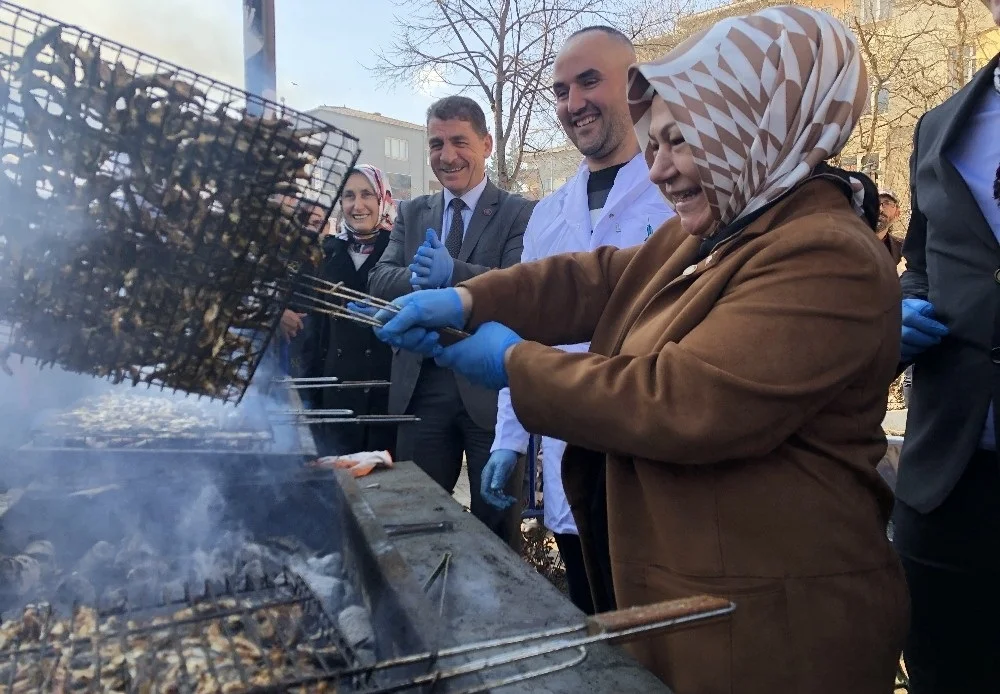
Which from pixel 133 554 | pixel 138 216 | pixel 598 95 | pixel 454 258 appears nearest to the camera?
pixel 138 216

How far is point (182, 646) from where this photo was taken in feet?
6.38

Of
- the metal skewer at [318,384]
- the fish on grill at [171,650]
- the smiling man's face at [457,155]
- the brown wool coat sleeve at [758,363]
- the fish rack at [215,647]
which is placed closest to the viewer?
the brown wool coat sleeve at [758,363]

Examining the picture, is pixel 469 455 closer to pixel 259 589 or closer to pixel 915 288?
pixel 259 589

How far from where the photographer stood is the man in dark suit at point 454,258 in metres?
4.15

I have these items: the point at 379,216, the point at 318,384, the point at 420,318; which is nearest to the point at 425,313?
the point at 420,318

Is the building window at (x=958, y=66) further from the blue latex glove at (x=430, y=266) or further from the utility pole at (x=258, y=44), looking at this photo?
the blue latex glove at (x=430, y=266)

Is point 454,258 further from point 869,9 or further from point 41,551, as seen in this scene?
point 869,9

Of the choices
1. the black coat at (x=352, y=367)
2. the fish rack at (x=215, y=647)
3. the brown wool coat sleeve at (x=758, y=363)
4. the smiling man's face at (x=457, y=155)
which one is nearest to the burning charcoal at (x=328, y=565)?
the fish rack at (x=215, y=647)

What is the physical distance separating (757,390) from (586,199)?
6.56 feet

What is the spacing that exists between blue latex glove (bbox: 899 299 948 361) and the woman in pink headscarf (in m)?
3.48

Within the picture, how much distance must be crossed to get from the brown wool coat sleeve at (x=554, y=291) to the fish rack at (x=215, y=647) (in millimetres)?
1038

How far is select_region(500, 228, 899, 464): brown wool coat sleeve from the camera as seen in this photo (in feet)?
4.89

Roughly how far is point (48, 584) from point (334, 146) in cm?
165

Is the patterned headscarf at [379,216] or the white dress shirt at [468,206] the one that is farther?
the patterned headscarf at [379,216]
